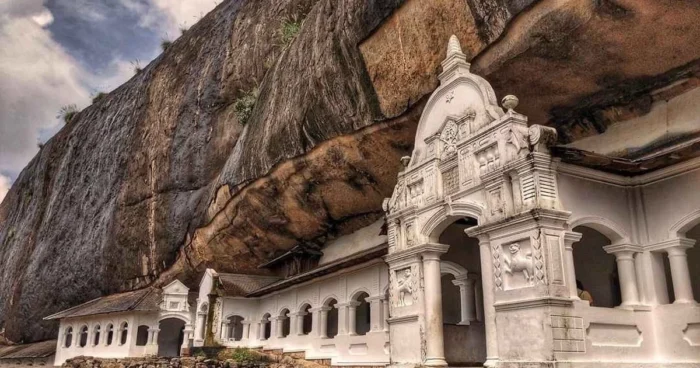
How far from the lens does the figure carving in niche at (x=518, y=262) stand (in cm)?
938

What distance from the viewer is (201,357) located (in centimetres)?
1925

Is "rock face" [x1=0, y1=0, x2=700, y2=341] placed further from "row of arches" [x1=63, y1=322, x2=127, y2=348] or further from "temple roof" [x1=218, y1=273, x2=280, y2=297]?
"row of arches" [x1=63, y1=322, x2=127, y2=348]

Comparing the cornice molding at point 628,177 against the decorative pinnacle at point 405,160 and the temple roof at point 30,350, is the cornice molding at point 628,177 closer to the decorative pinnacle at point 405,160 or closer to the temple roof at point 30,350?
the decorative pinnacle at point 405,160

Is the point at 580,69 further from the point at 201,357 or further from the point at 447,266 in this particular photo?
the point at 201,357

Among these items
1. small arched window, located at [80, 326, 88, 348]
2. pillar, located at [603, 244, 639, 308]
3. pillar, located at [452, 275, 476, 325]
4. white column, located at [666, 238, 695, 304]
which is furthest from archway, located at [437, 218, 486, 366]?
small arched window, located at [80, 326, 88, 348]

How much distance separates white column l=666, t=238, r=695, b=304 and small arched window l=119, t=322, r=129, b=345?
2502 cm

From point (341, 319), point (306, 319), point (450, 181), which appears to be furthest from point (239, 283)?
point (450, 181)

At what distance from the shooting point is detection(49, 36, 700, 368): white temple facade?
30.5 ft

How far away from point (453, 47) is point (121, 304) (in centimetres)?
2251

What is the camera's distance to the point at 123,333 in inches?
1168

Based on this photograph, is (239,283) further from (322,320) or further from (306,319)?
(322,320)

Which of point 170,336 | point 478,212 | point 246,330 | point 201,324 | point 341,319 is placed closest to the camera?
point 478,212

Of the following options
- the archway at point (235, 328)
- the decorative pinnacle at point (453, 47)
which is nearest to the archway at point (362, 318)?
the archway at point (235, 328)

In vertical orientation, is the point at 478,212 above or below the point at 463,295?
above
